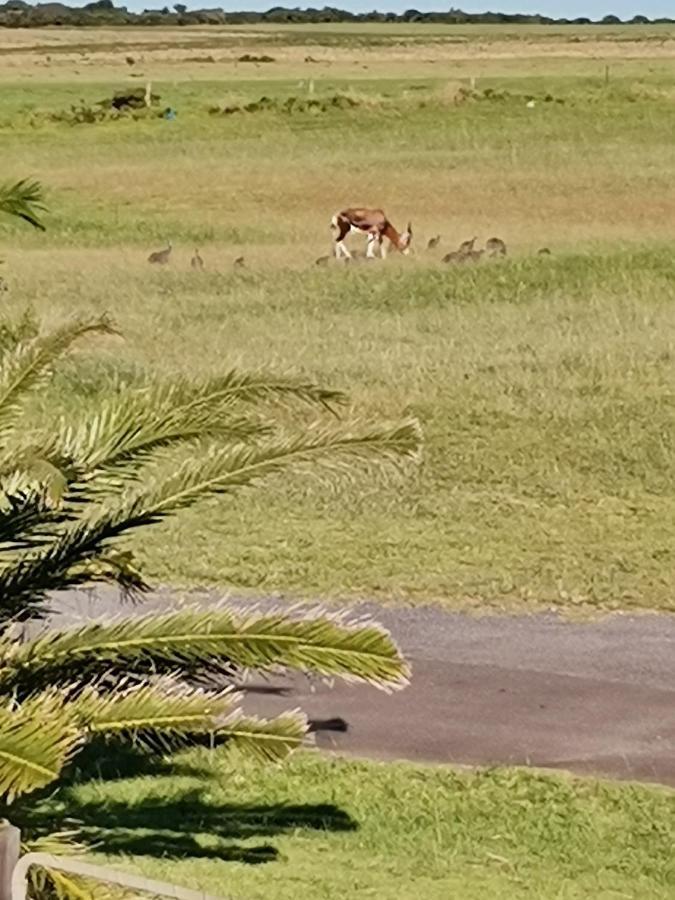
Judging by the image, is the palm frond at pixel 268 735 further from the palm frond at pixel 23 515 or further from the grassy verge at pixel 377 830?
the palm frond at pixel 23 515

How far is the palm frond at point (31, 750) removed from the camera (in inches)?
265

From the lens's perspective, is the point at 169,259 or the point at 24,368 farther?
the point at 169,259

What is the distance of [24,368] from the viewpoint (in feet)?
29.7

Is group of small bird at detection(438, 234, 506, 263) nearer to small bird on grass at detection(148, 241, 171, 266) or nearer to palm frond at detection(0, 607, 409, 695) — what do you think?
small bird on grass at detection(148, 241, 171, 266)

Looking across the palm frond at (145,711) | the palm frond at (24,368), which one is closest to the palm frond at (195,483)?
the palm frond at (24,368)

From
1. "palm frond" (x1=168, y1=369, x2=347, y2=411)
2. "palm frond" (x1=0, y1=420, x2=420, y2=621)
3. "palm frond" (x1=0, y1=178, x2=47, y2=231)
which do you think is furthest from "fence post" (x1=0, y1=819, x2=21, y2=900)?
"palm frond" (x1=0, y1=178, x2=47, y2=231)

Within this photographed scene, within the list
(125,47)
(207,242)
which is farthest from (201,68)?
(207,242)

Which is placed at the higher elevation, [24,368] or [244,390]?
[24,368]

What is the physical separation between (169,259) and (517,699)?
66.8 feet

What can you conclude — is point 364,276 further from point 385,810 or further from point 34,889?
point 34,889

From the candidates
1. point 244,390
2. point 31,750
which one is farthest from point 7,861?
point 244,390

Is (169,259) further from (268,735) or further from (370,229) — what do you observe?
(268,735)

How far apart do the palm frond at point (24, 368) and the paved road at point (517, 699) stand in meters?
3.40

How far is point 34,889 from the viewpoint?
23.2ft
